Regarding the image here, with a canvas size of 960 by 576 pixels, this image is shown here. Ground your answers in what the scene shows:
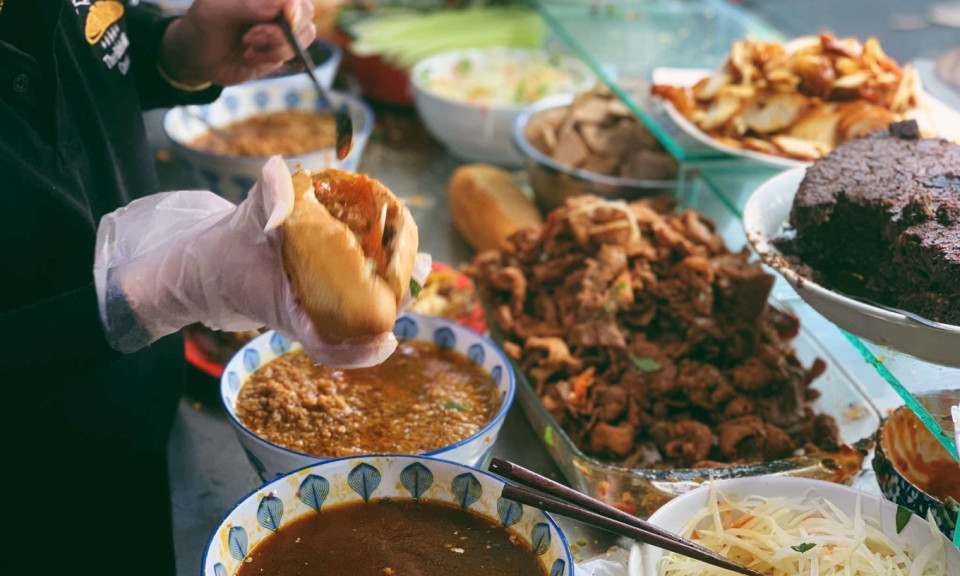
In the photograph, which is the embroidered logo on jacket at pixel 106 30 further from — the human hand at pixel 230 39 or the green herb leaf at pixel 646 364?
the green herb leaf at pixel 646 364

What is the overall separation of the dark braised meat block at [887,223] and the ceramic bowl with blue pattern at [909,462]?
0.32 meters

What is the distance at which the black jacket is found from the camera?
4.70 feet

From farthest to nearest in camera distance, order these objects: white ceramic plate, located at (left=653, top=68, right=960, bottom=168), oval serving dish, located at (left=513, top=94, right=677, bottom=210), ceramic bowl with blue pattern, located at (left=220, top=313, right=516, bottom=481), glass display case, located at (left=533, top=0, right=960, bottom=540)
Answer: oval serving dish, located at (left=513, top=94, right=677, bottom=210)
white ceramic plate, located at (left=653, top=68, right=960, bottom=168)
ceramic bowl with blue pattern, located at (left=220, top=313, right=516, bottom=481)
glass display case, located at (left=533, top=0, right=960, bottom=540)

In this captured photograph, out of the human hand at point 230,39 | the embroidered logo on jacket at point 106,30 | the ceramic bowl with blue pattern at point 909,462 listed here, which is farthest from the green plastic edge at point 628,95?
the embroidered logo on jacket at point 106,30

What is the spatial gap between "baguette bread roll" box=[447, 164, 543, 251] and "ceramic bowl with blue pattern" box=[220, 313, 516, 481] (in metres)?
0.96

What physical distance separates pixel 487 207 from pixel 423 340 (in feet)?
3.67

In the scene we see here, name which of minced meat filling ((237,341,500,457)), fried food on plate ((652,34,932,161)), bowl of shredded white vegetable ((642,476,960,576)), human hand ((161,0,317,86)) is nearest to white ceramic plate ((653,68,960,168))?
fried food on plate ((652,34,932,161))

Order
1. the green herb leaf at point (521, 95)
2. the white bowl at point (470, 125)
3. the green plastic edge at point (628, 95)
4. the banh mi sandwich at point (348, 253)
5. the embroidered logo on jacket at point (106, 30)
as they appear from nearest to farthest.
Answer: the banh mi sandwich at point (348, 253)
the embroidered logo on jacket at point (106, 30)
the green plastic edge at point (628, 95)
the white bowl at point (470, 125)
the green herb leaf at point (521, 95)

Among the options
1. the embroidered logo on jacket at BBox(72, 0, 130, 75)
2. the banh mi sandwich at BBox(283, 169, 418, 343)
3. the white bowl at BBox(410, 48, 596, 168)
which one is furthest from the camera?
the white bowl at BBox(410, 48, 596, 168)

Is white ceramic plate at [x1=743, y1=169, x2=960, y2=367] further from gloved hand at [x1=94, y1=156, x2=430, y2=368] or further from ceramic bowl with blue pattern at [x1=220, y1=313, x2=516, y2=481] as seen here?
gloved hand at [x1=94, y1=156, x2=430, y2=368]

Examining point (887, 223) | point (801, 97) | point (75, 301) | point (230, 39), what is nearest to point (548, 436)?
point (887, 223)

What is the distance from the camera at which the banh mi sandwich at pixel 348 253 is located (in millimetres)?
1268

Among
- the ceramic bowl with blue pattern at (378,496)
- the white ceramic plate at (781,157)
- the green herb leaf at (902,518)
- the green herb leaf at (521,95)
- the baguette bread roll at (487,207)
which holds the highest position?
the white ceramic plate at (781,157)

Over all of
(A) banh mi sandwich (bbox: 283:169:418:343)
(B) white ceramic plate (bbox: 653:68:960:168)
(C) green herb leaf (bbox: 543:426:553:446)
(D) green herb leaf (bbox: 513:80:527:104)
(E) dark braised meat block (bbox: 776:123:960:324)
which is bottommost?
(D) green herb leaf (bbox: 513:80:527:104)
